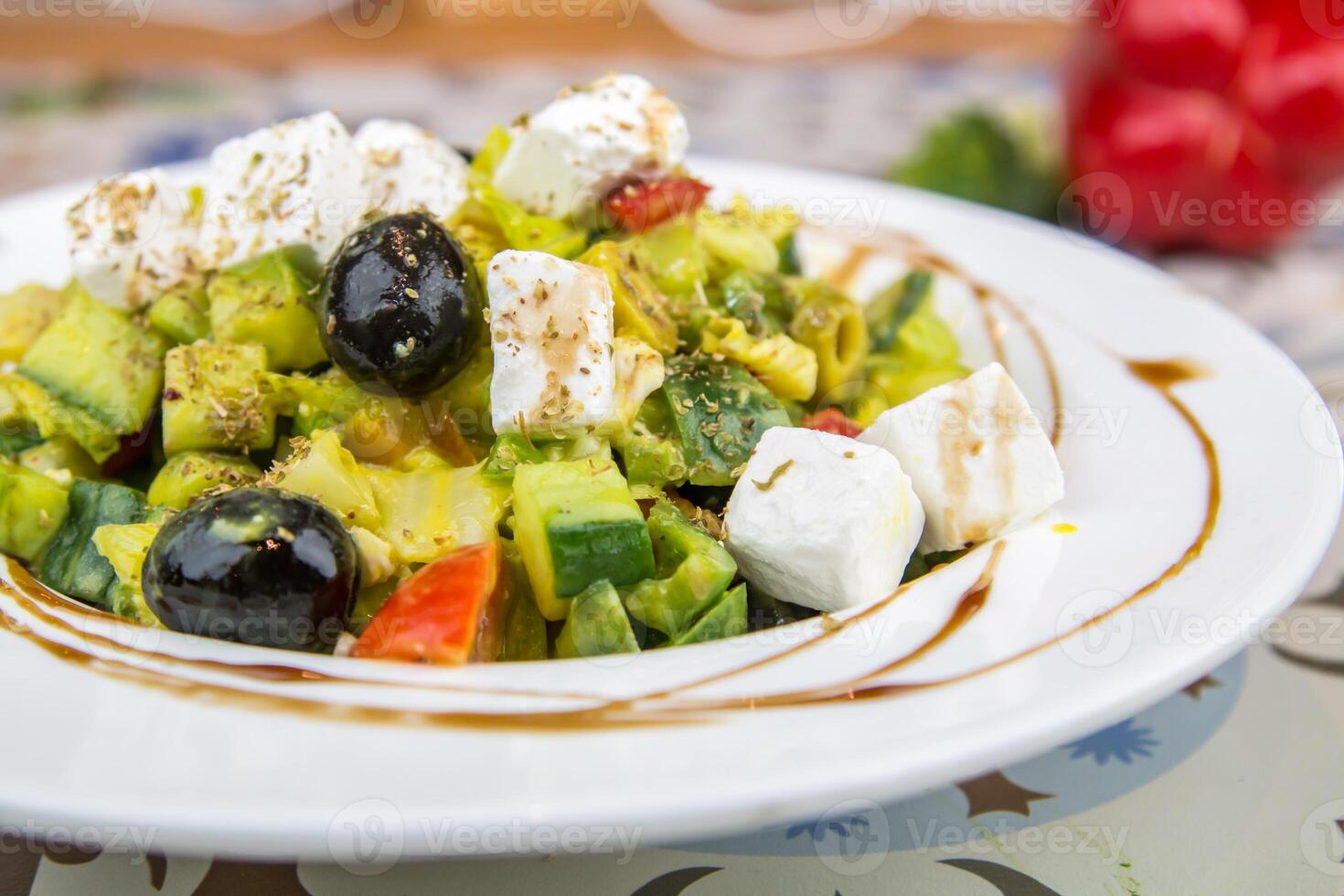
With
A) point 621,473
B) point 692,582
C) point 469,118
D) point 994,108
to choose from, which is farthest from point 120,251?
point 994,108

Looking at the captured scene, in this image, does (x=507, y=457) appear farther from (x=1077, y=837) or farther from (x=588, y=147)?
(x=1077, y=837)

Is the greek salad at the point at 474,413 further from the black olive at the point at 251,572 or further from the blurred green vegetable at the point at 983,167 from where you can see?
the blurred green vegetable at the point at 983,167

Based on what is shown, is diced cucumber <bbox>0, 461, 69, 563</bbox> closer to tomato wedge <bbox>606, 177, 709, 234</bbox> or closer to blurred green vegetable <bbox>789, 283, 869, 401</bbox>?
tomato wedge <bbox>606, 177, 709, 234</bbox>

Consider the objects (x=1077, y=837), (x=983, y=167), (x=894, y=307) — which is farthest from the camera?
(x=983, y=167)

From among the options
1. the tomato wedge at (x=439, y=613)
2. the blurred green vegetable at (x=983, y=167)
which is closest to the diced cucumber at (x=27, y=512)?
the tomato wedge at (x=439, y=613)

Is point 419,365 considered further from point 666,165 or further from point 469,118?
point 469,118

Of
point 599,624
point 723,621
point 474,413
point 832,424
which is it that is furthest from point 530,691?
point 832,424
